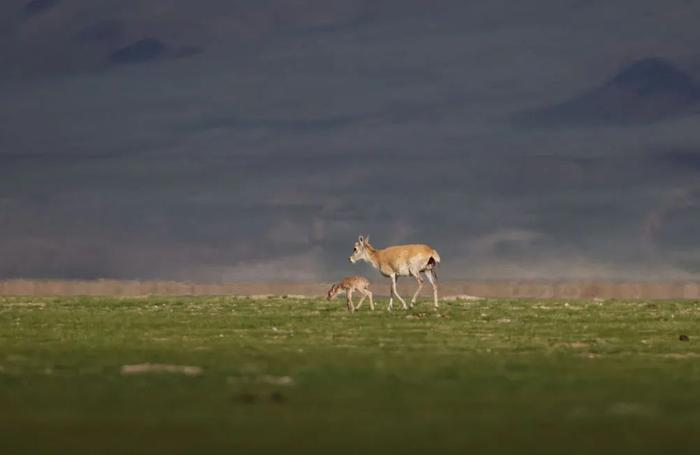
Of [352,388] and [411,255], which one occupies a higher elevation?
[411,255]

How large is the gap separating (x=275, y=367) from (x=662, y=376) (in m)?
7.57

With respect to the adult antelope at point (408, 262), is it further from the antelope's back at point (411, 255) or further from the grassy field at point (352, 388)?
the grassy field at point (352, 388)

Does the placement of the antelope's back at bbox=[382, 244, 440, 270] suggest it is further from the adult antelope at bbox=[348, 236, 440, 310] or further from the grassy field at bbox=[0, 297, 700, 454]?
the grassy field at bbox=[0, 297, 700, 454]

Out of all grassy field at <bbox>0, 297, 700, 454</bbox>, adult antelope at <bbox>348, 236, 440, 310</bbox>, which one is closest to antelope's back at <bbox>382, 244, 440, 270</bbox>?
adult antelope at <bbox>348, 236, 440, 310</bbox>

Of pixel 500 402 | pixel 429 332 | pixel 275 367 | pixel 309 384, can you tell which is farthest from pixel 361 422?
pixel 429 332

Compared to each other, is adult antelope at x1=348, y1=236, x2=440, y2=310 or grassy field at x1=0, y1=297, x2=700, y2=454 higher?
adult antelope at x1=348, y1=236, x2=440, y2=310

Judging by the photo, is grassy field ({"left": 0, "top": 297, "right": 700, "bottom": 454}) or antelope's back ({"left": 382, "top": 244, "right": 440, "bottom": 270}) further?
antelope's back ({"left": 382, "top": 244, "right": 440, "bottom": 270})

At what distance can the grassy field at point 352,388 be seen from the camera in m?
15.3

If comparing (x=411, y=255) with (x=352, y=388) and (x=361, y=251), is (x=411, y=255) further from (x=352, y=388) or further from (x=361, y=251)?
(x=352, y=388)

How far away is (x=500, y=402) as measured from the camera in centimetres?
1956

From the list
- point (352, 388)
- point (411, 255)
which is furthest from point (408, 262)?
point (352, 388)

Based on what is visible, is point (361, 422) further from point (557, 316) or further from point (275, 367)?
point (557, 316)

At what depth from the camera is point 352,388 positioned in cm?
2175

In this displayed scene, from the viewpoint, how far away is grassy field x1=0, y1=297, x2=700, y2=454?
15305mm
